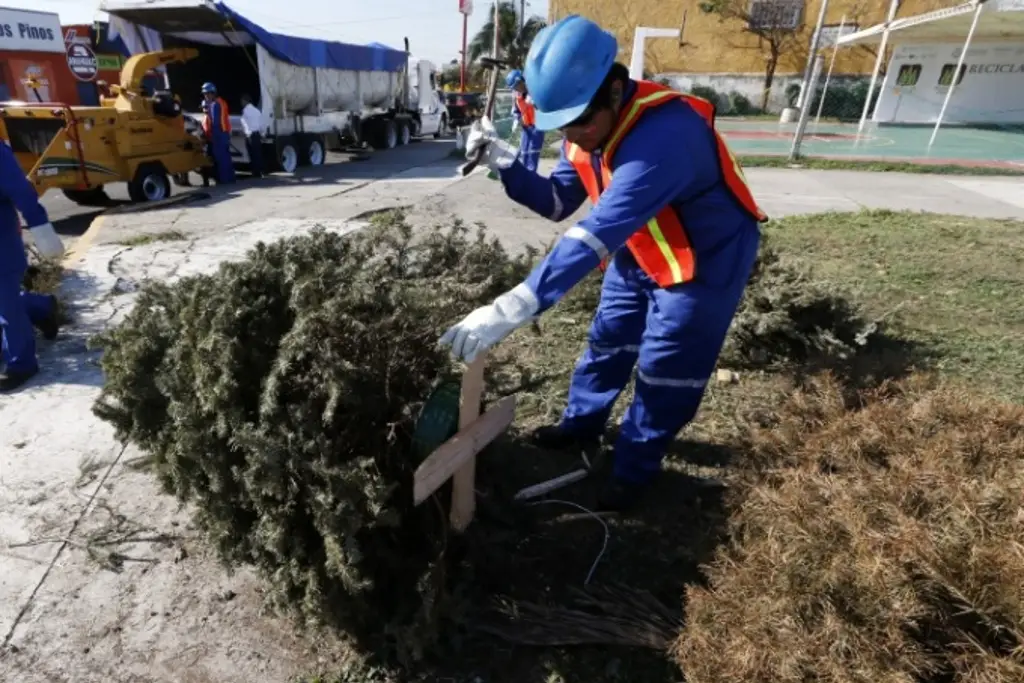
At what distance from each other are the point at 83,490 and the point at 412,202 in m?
7.09

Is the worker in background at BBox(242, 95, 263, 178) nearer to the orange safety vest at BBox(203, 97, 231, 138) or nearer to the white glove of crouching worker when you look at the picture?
the orange safety vest at BBox(203, 97, 231, 138)

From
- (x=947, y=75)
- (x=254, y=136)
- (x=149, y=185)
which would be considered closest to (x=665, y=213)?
(x=149, y=185)

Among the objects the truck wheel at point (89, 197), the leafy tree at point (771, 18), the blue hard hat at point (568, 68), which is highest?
the leafy tree at point (771, 18)

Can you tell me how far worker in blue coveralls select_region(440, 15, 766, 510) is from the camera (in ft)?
6.40

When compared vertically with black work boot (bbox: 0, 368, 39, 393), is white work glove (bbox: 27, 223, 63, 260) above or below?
above

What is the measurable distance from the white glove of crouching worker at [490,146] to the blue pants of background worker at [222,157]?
968cm

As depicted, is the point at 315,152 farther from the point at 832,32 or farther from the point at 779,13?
the point at 832,32

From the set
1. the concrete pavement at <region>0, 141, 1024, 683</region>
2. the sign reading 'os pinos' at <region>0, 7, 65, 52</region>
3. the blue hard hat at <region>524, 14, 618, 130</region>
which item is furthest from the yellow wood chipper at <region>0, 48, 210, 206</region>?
the sign reading 'os pinos' at <region>0, 7, 65, 52</region>

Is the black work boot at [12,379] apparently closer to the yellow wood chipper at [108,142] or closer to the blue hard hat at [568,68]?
the blue hard hat at [568,68]

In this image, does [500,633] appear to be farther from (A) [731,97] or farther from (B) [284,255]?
(A) [731,97]

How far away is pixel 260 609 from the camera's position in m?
2.24

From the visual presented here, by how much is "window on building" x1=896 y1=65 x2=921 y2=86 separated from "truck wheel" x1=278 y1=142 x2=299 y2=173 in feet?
60.2

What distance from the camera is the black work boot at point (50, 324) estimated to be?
168 inches

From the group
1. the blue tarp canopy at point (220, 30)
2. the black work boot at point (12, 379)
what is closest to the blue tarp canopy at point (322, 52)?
the blue tarp canopy at point (220, 30)
